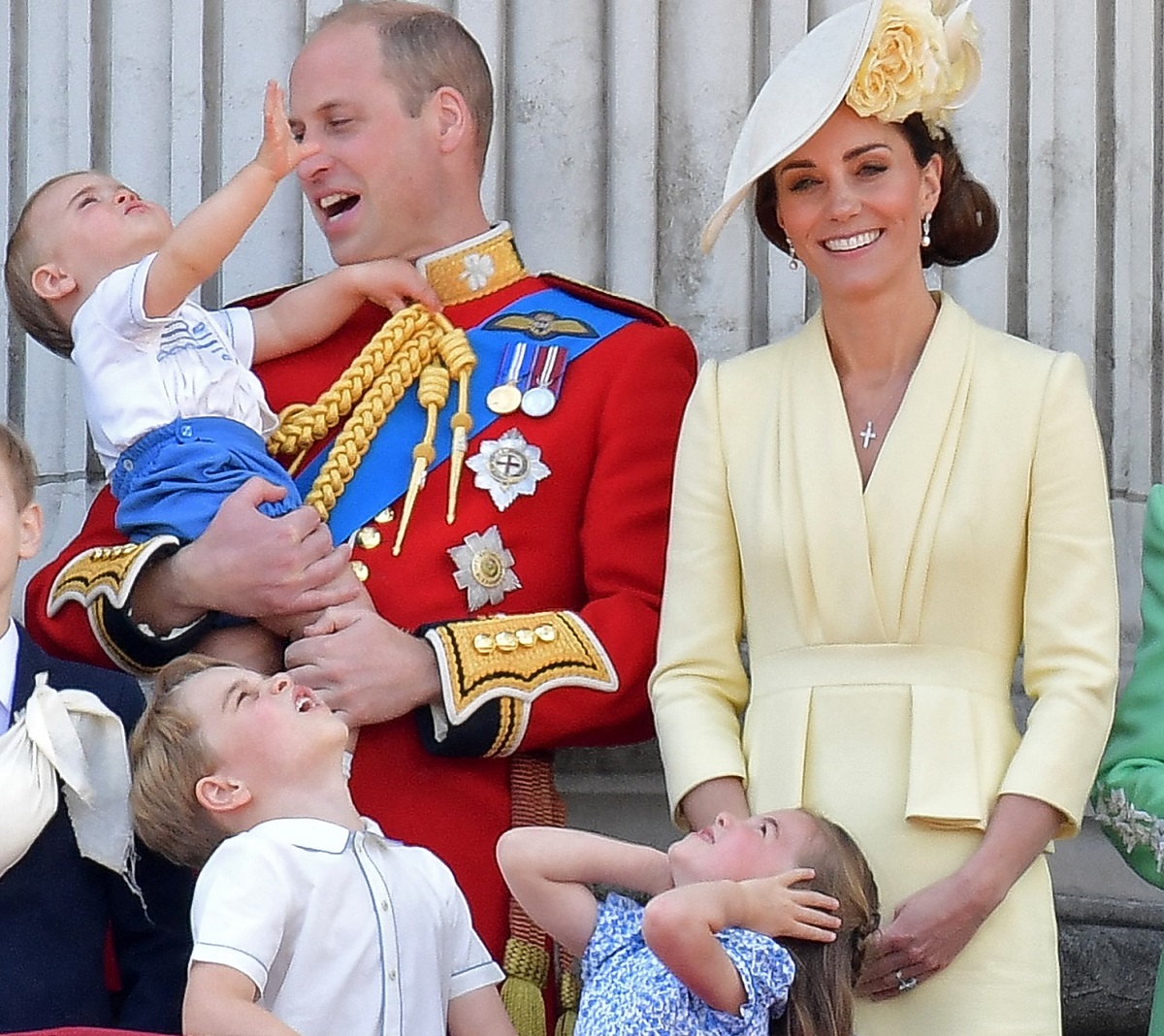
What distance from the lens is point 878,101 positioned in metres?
3.86

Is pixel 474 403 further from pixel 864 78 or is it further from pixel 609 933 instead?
pixel 609 933

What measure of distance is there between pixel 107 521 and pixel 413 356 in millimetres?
526

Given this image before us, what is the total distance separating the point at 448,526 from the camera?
419cm

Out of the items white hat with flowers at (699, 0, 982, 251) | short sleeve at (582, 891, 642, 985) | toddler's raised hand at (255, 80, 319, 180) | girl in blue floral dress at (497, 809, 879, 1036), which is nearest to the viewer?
girl in blue floral dress at (497, 809, 879, 1036)

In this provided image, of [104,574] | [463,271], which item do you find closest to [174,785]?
[104,574]

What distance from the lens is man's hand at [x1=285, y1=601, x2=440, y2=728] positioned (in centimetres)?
394

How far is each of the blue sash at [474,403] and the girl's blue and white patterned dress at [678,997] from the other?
39.3 inches

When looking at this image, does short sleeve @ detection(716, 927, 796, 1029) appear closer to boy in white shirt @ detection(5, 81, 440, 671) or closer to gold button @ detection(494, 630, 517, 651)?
gold button @ detection(494, 630, 517, 651)

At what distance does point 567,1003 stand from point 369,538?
2.35ft

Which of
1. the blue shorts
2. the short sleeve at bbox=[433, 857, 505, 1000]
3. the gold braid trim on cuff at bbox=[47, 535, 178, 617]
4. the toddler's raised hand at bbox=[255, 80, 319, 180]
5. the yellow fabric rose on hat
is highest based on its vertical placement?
the yellow fabric rose on hat

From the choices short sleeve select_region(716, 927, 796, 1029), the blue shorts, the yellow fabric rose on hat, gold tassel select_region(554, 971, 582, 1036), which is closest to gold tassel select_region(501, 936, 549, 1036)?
gold tassel select_region(554, 971, 582, 1036)

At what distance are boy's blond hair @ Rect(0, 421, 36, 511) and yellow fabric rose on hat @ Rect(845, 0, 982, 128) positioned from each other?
1205 millimetres

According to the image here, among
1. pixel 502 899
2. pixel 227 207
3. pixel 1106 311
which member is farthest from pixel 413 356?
pixel 1106 311

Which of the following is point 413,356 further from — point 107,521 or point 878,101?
point 878,101
